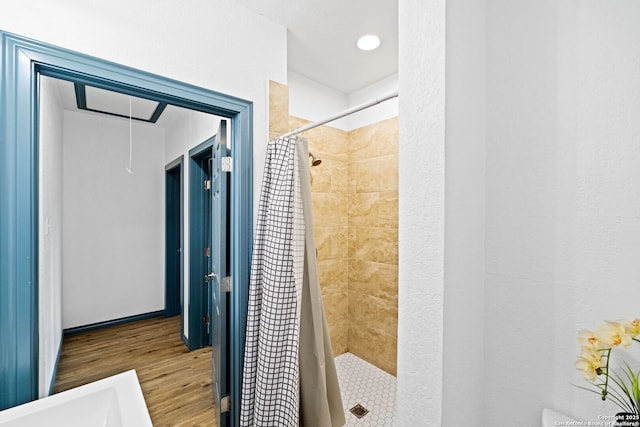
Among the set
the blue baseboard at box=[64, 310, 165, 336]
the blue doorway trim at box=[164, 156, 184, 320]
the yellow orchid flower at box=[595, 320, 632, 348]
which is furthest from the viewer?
the blue doorway trim at box=[164, 156, 184, 320]

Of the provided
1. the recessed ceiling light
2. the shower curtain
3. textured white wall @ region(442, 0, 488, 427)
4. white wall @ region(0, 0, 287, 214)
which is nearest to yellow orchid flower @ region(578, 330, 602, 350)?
textured white wall @ region(442, 0, 488, 427)

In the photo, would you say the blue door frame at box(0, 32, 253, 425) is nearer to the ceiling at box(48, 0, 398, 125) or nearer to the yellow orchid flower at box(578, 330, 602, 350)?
the ceiling at box(48, 0, 398, 125)

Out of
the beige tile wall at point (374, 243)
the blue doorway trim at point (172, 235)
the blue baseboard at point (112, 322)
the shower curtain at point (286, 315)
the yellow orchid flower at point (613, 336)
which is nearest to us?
the yellow orchid flower at point (613, 336)

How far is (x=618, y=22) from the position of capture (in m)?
0.55

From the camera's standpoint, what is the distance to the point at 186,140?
284 centimetres

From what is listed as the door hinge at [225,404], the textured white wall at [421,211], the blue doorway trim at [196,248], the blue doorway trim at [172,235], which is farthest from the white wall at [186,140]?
the textured white wall at [421,211]

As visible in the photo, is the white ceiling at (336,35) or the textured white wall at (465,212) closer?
the textured white wall at (465,212)

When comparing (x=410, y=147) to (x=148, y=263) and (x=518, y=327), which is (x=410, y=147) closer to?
(x=518, y=327)

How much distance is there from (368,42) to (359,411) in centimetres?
241

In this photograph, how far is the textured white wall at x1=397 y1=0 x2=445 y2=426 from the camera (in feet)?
2.02

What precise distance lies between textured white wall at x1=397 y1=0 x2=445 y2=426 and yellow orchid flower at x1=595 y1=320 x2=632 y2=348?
0.26 metres

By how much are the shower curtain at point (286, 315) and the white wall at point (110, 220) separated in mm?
2768

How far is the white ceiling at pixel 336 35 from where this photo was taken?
1.47 metres

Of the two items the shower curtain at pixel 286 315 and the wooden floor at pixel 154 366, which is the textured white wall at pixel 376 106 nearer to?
the shower curtain at pixel 286 315
